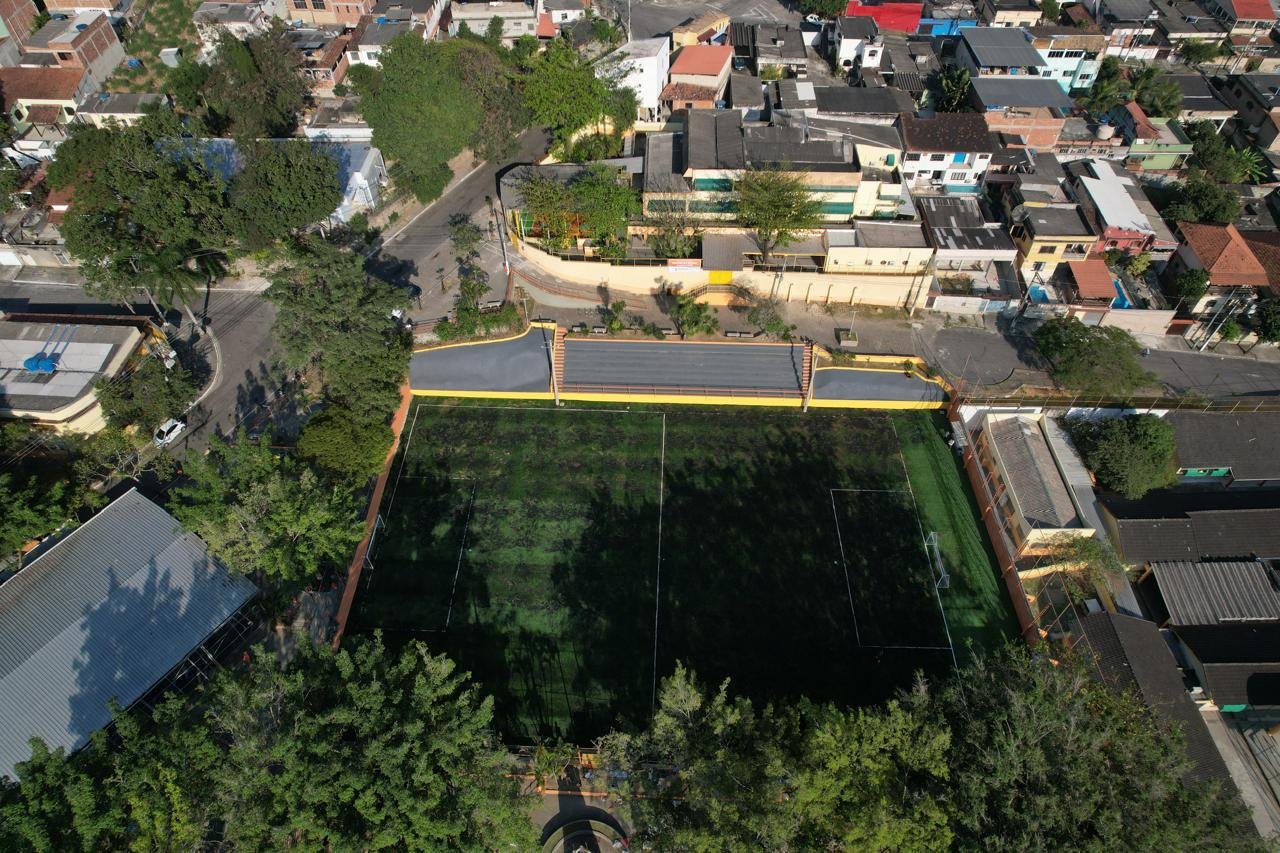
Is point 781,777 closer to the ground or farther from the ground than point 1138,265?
farther from the ground

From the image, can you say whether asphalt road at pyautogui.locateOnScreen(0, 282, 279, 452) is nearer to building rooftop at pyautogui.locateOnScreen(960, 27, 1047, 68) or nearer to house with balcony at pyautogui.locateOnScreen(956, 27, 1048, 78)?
house with balcony at pyautogui.locateOnScreen(956, 27, 1048, 78)

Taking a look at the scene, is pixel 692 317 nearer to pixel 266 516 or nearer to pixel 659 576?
pixel 659 576

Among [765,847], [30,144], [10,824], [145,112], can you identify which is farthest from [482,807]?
[30,144]

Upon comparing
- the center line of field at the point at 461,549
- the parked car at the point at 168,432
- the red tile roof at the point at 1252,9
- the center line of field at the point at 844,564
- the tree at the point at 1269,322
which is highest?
the red tile roof at the point at 1252,9

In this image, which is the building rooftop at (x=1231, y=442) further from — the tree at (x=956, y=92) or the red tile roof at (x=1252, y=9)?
the red tile roof at (x=1252, y=9)

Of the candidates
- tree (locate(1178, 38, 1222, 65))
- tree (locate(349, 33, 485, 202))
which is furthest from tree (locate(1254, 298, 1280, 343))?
tree (locate(349, 33, 485, 202))

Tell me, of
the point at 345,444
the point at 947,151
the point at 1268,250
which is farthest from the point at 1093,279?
the point at 345,444

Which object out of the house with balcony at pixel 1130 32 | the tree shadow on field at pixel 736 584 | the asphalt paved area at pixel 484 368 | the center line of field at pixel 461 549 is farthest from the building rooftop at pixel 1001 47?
the center line of field at pixel 461 549

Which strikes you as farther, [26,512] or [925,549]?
[925,549]
